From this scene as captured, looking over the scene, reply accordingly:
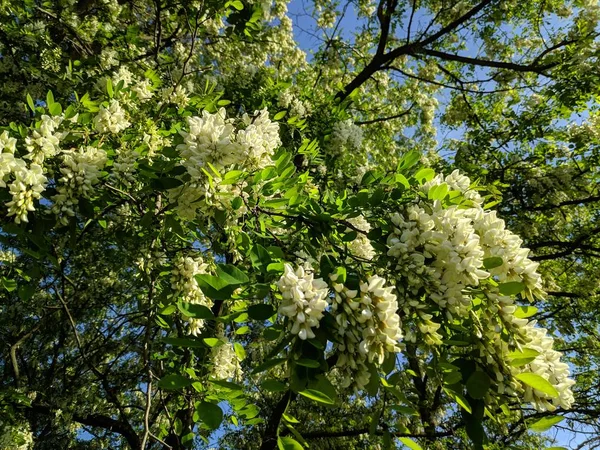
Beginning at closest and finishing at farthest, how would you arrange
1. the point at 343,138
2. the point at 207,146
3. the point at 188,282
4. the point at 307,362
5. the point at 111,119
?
the point at 307,362, the point at 207,146, the point at 111,119, the point at 188,282, the point at 343,138

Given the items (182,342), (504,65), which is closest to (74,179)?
(182,342)

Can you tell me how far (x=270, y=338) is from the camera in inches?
57.4

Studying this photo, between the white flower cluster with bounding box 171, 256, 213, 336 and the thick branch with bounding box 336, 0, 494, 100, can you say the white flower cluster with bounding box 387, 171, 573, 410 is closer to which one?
the white flower cluster with bounding box 171, 256, 213, 336

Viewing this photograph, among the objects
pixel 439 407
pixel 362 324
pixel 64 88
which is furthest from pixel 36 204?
pixel 439 407

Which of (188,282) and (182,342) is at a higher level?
(188,282)

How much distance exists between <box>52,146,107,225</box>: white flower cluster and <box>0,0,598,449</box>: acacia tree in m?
0.01

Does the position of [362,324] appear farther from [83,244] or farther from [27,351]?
[27,351]

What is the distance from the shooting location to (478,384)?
4.77ft

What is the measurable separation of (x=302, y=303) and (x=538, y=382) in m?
0.81

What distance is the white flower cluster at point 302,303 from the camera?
53.2 inches

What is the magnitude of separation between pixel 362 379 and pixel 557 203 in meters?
6.10

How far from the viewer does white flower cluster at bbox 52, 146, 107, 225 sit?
7.00 ft

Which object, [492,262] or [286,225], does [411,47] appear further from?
[492,262]

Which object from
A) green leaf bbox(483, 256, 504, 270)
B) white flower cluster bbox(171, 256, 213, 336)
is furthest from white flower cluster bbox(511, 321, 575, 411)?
white flower cluster bbox(171, 256, 213, 336)
